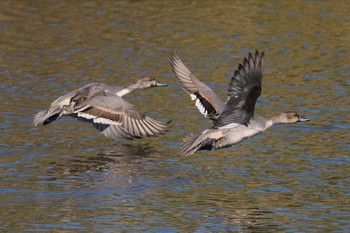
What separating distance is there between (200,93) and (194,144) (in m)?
1.18

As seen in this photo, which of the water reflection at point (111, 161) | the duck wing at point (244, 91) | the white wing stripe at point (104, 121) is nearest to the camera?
the duck wing at point (244, 91)

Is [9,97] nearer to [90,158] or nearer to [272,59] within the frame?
[90,158]

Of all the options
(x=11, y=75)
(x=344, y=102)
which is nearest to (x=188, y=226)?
(x=344, y=102)

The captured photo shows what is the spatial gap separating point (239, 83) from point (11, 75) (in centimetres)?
711

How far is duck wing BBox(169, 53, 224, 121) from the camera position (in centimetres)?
1115

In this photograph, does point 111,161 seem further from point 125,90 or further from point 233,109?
point 233,109

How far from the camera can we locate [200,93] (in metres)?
11.4

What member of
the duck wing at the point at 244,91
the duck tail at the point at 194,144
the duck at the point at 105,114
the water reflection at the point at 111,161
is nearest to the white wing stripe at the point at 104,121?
the duck at the point at 105,114

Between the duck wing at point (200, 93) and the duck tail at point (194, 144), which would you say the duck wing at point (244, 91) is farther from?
the duck wing at point (200, 93)

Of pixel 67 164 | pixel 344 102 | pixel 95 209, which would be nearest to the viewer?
pixel 95 209

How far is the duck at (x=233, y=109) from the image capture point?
9445 millimetres

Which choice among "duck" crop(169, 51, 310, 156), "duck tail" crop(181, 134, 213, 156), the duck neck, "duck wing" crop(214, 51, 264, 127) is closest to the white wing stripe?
the duck neck

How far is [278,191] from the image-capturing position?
10.2m

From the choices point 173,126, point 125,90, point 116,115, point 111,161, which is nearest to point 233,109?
point 111,161
